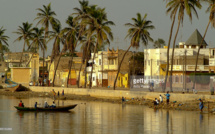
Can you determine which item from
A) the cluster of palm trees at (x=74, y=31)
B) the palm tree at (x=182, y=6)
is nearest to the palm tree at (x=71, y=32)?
the cluster of palm trees at (x=74, y=31)

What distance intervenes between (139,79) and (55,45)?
1355 inches

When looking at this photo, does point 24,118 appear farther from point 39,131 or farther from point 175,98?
point 175,98

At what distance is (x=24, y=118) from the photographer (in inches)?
1660

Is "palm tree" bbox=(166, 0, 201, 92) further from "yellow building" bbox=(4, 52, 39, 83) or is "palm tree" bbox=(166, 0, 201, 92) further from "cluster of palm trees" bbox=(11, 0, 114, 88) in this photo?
"yellow building" bbox=(4, 52, 39, 83)

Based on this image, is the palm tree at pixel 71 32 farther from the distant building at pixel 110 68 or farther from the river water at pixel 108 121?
the river water at pixel 108 121

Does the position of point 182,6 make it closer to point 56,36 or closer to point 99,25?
point 99,25

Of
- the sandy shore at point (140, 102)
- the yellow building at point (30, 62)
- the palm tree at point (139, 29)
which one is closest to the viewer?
the sandy shore at point (140, 102)

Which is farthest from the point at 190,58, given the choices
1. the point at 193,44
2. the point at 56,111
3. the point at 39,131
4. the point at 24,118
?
the point at 39,131

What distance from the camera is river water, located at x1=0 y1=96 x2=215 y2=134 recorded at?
34344 millimetres

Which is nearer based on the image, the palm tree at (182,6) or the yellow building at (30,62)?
the palm tree at (182,6)

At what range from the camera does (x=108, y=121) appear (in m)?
40.5

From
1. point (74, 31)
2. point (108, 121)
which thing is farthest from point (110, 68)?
point (108, 121)

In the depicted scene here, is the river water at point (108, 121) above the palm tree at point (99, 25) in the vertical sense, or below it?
below

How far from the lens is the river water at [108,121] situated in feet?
113
